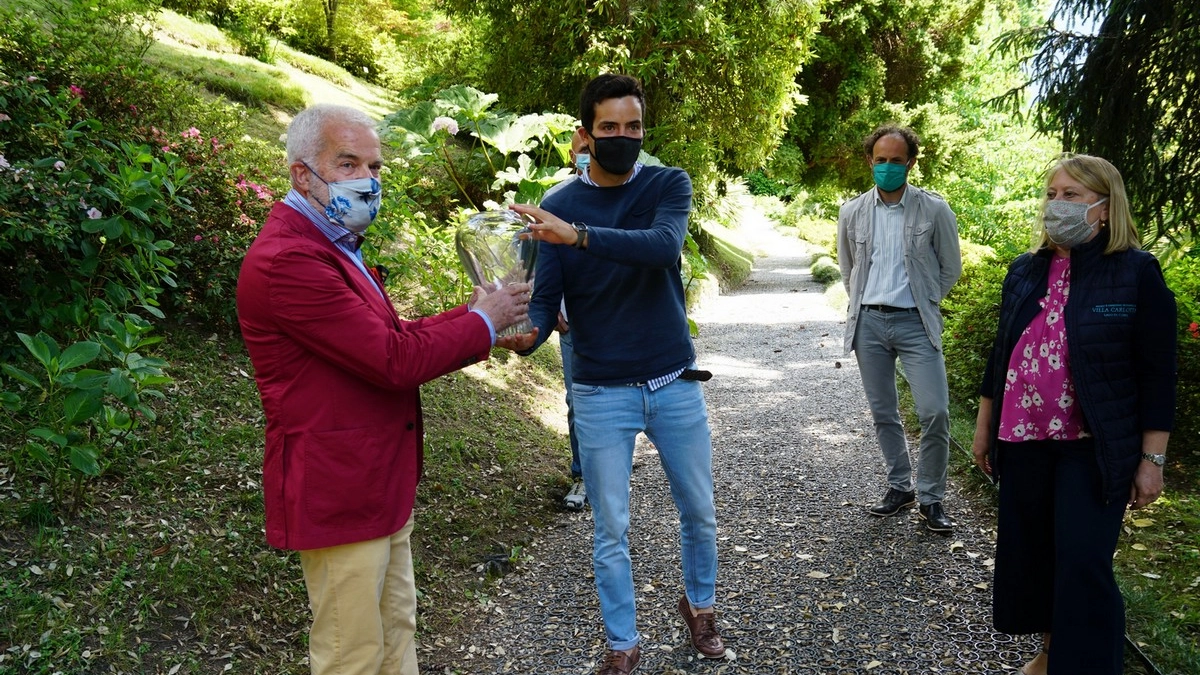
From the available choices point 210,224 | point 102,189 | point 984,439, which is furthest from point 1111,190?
point 210,224

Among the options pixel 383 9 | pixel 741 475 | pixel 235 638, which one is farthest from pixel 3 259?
pixel 383 9

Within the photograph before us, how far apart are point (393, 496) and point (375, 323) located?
0.53 metres

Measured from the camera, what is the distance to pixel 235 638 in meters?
3.60

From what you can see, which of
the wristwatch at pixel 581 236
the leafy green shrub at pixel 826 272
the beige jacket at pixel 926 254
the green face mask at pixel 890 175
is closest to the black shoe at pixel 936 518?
the beige jacket at pixel 926 254

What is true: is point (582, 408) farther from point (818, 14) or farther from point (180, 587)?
point (818, 14)

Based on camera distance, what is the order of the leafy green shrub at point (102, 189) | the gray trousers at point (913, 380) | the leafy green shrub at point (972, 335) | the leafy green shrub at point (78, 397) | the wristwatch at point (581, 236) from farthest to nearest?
the leafy green shrub at point (972, 335) < the gray trousers at point (913, 380) < the leafy green shrub at point (102, 189) < the leafy green shrub at point (78, 397) < the wristwatch at point (581, 236)

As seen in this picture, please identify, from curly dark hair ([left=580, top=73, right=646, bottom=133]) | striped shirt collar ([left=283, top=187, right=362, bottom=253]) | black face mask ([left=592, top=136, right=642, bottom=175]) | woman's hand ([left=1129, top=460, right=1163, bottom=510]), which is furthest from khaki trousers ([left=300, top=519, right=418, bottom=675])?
woman's hand ([left=1129, top=460, right=1163, bottom=510])

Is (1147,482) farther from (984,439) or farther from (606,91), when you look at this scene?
(606,91)

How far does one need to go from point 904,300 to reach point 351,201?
11.5 ft

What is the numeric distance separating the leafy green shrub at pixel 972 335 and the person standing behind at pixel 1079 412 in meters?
4.26

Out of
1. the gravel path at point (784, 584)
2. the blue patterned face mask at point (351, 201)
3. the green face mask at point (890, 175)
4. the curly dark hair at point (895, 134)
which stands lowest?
the gravel path at point (784, 584)

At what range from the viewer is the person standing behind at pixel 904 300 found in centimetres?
502

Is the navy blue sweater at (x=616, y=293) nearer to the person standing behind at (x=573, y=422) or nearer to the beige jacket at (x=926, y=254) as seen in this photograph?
the person standing behind at (x=573, y=422)

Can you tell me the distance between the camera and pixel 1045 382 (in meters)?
3.18
